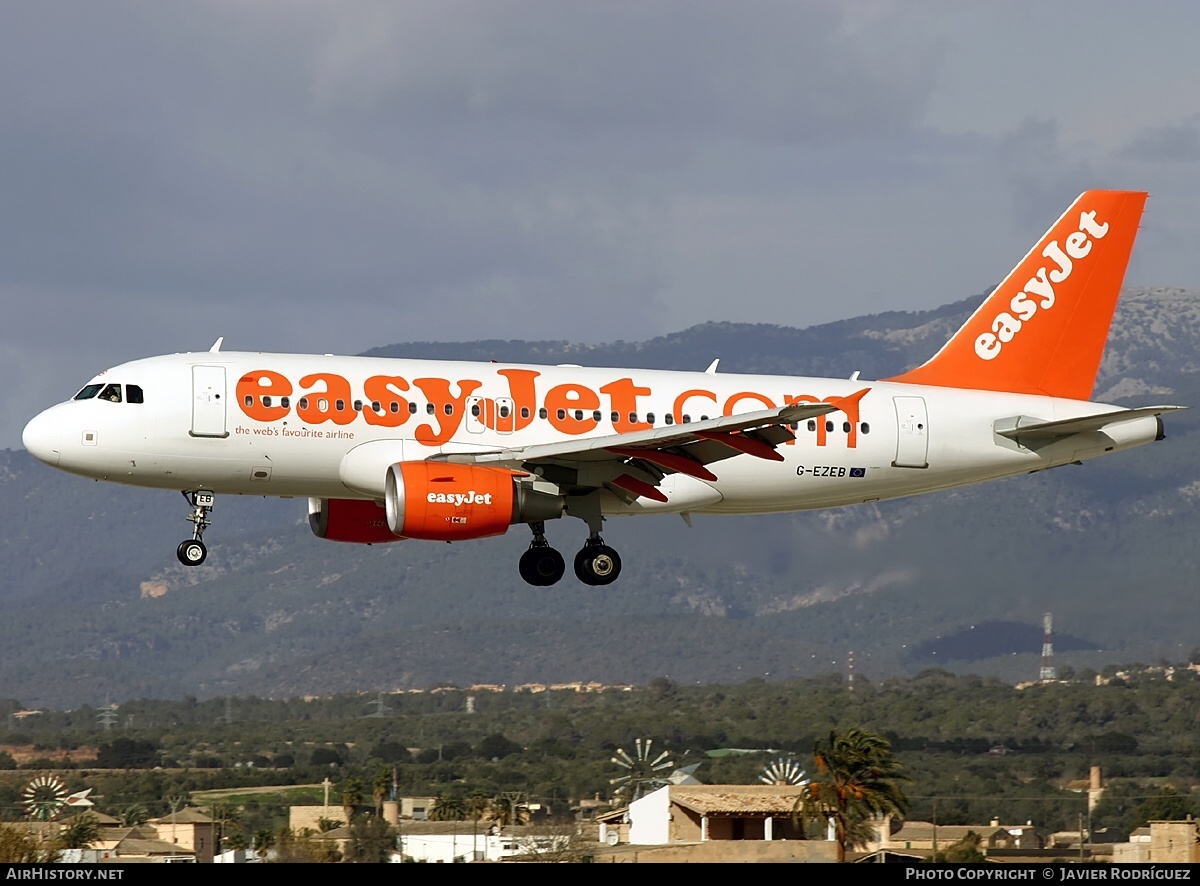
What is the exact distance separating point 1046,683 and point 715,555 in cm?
1506

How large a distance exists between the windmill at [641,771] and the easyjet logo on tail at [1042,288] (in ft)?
57.5

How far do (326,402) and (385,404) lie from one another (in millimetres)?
1172

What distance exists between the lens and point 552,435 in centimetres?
3841

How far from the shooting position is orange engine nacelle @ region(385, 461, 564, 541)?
3597cm

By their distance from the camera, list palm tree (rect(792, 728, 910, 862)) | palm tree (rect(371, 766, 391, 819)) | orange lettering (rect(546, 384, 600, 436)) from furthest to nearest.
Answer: palm tree (rect(792, 728, 910, 862)), palm tree (rect(371, 766, 391, 819)), orange lettering (rect(546, 384, 600, 436))

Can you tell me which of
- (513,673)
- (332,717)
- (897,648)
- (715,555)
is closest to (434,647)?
(513,673)

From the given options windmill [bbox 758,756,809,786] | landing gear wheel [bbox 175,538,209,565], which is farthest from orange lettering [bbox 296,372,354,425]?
windmill [bbox 758,756,809,786]

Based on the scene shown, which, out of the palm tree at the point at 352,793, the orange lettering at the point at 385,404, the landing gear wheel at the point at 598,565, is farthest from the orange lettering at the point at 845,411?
the palm tree at the point at 352,793

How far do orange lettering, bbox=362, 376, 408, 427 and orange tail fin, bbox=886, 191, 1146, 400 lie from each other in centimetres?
1183

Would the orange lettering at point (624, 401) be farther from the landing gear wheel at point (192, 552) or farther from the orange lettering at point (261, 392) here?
the landing gear wheel at point (192, 552)

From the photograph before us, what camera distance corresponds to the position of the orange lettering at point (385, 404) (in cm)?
3725

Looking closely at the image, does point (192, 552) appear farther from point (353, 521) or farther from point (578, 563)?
point (578, 563)

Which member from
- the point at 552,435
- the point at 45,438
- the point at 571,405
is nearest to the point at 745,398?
the point at 571,405

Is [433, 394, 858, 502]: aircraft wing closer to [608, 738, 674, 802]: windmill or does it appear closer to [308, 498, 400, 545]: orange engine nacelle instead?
[308, 498, 400, 545]: orange engine nacelle
